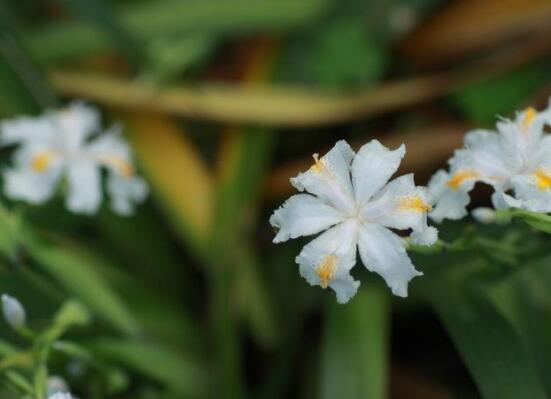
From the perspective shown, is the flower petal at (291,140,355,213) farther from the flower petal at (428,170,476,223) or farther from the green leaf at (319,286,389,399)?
the green leaf at (319,286,389,399)

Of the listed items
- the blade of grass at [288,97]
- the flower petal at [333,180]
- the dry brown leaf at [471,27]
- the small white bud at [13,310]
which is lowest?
the small white bud at [13,310]

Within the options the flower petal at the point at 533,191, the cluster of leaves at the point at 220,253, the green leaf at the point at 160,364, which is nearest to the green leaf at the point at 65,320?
the cluster of leaves at the point at 220,253

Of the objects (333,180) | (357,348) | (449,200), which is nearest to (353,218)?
(333,180)

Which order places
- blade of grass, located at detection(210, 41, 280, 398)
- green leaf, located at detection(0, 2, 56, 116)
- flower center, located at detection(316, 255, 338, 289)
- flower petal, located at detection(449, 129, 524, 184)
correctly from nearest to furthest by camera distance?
flower center, located at detection(316, 255, 338, 289) → flower petal, located at detection(449, 129, 524, 184) → blade of grass, located at detection(210, 41, 280, 398) → green leaf, located at detection(0, 2, 56, 116)

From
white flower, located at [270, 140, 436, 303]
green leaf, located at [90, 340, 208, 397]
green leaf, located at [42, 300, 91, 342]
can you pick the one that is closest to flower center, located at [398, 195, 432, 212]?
white flower, located at [270, 140, 436, 303]

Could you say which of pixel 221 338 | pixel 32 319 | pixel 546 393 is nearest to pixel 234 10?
pixel 221 338

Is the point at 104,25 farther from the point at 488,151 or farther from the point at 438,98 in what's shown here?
the point at 488,151

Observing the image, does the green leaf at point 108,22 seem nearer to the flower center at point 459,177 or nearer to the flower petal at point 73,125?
the flower petal at point 73,125

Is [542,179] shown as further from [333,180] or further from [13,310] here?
[13,310]
